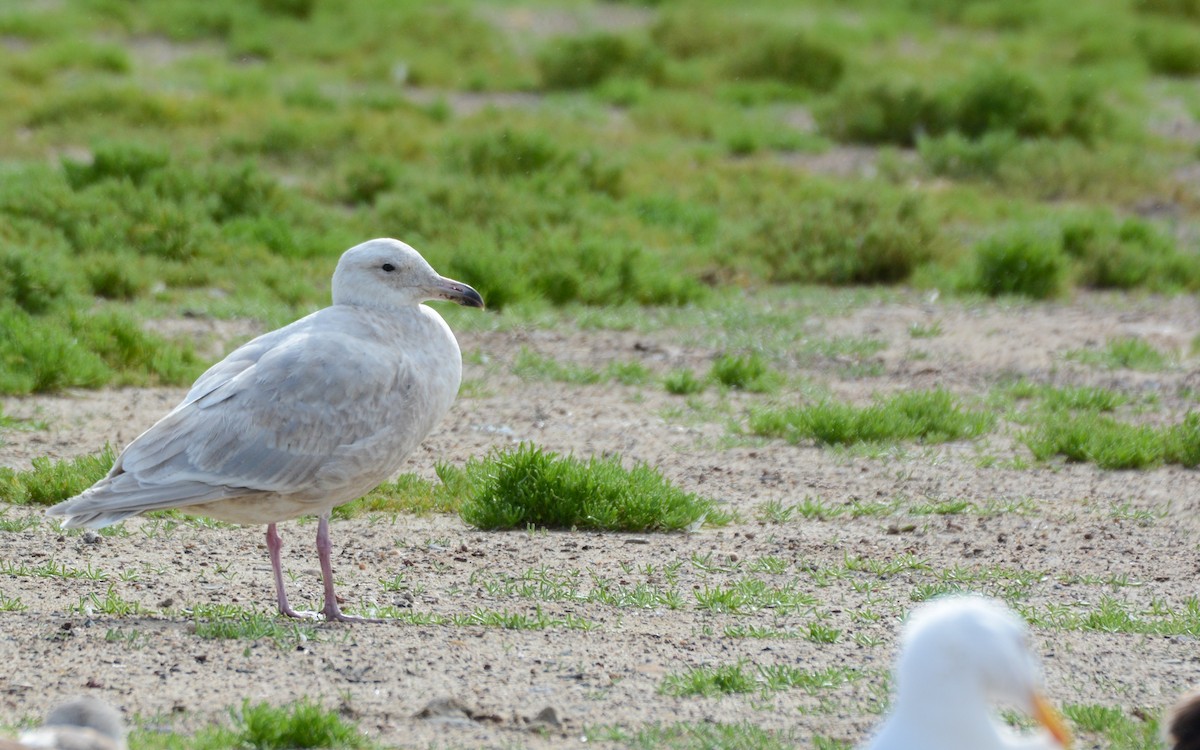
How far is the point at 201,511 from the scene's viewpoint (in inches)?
243

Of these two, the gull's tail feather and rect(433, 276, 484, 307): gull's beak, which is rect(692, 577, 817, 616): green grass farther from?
the gull's tail feather

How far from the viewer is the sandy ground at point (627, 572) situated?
512 centimetres

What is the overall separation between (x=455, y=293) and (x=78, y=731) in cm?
314

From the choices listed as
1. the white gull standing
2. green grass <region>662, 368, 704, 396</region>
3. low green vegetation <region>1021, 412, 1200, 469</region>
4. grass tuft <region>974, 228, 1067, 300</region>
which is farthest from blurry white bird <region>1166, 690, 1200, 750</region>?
grass tuft <region>974, 228, 1067, 300</region>

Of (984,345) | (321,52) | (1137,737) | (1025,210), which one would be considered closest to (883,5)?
(321,52)

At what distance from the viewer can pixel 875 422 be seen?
8.85 m

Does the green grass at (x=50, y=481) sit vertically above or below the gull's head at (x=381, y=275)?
below

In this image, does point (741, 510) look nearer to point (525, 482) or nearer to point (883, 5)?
point (525, 482)

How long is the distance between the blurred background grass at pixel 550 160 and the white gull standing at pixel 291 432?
357 cm

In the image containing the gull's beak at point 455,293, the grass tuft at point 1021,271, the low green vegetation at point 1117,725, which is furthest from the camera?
the grass tuft at point 1021,271

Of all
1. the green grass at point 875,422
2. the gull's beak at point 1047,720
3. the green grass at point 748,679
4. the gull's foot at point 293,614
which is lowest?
the green grass at point 875,422

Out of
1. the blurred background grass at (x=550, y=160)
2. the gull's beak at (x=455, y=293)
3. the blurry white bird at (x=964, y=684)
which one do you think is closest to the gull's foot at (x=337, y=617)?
the gull's beak at (x=455, y=293)

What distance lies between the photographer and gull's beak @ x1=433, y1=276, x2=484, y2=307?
6.73 metres

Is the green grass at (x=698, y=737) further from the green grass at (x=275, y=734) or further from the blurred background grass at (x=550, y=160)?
the blurred background grass at (x=550, y=160)
